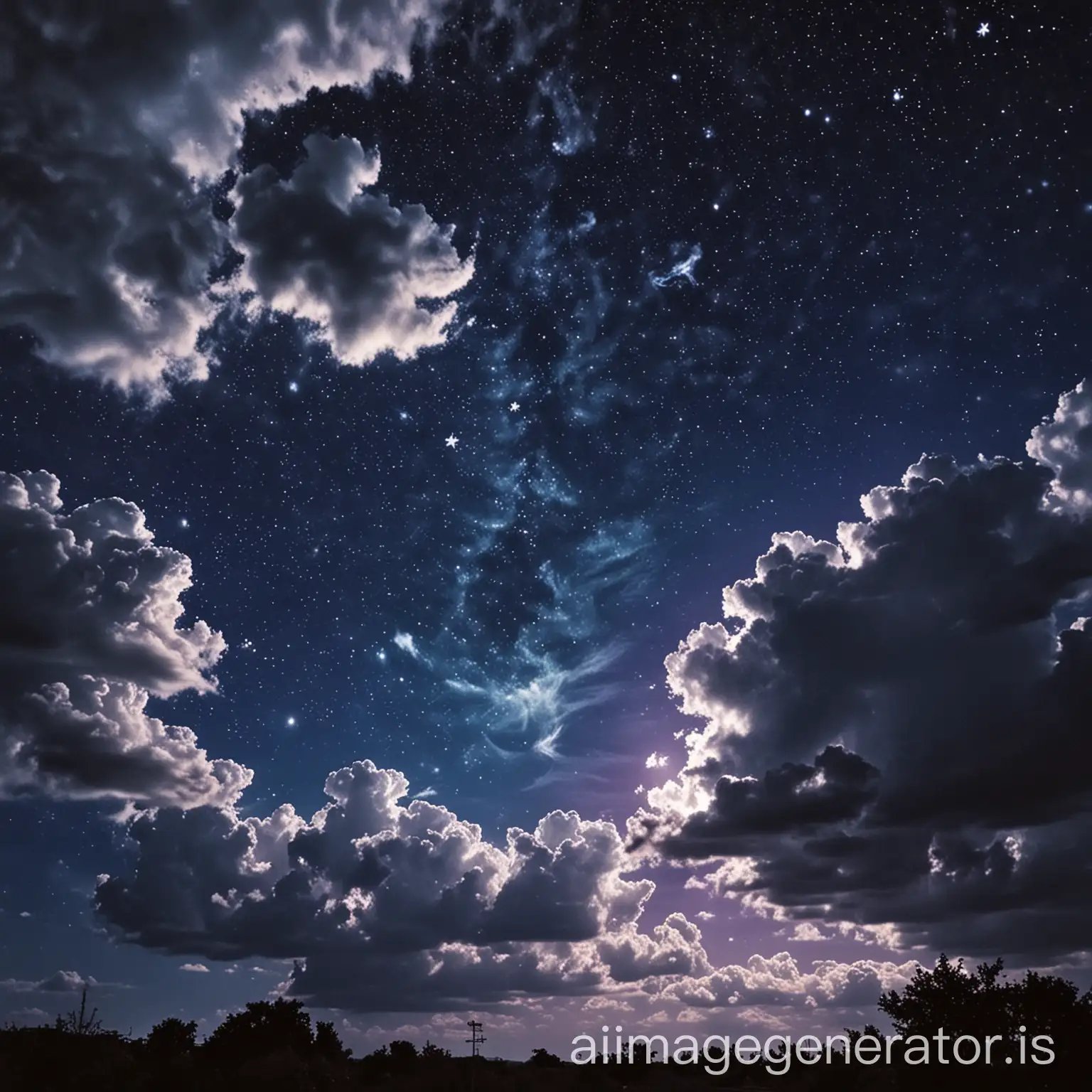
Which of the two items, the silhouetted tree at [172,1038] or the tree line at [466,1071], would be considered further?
the silhouetted tree at [172,1038]

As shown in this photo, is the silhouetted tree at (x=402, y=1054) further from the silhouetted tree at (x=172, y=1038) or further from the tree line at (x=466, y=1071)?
the silhouetted tree at (x=172, y=1038)

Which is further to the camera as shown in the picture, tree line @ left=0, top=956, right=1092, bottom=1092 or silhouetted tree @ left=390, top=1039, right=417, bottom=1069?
silhouetted tree @ left=390, top=1039, right=417, bottom=1069

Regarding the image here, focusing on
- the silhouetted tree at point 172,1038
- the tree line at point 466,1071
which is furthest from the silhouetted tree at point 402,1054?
the silhouetted tree at point 172,1038

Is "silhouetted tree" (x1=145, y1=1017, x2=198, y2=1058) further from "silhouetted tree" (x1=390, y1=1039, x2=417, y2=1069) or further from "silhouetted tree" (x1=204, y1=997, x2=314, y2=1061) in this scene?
"silhouetted tree" (x1=390, y1=1039, x2=417, y2=1069)

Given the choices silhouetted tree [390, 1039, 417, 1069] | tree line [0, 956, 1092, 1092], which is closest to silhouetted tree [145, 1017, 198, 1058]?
tree line [0, 956, 1092, 1092]

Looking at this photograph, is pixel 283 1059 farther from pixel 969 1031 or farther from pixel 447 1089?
pixel 969 1031

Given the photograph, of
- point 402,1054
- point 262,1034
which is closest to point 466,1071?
point 402,1054

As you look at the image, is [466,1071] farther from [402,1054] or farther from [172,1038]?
[172,1038]

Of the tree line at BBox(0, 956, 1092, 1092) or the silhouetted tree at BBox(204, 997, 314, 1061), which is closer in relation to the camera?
the tree line at BBox(0, 956, 1092, 1092)

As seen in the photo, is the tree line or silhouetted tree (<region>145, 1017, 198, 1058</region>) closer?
the tree line

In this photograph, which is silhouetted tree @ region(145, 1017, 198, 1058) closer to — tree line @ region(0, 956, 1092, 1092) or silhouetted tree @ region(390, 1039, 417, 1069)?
tree line @ region(0, 956, 1092, 1092)

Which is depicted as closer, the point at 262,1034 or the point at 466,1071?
the point at 262,1034

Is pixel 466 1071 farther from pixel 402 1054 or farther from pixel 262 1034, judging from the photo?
pixel 262 1034

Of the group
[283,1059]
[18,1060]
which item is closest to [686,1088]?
[283,1059]
